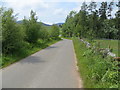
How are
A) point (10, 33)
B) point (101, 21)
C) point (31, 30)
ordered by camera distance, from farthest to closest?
point (101, 21)
point (31, 30)
point (10, 33)

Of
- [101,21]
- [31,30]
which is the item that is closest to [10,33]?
[31,30]

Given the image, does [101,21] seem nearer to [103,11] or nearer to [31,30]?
[103,11]

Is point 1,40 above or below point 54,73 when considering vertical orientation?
above

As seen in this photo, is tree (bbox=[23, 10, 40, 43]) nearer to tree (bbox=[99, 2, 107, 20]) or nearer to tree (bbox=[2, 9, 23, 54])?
tree (bbox=[2, 9, 23, 54])

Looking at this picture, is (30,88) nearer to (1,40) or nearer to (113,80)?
(113,80)

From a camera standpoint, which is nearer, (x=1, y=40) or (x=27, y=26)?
(x=1, y=40)

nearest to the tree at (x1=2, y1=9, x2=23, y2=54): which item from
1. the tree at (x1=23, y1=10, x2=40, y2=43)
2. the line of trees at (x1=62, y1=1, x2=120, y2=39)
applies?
the tree at (x1=23, y1=10, x2=40, y2=43)

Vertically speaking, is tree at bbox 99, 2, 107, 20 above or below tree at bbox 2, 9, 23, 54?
above

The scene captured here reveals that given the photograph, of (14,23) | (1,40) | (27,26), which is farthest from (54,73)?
(27,26)

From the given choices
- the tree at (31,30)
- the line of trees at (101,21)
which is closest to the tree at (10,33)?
the tree at (31,30)

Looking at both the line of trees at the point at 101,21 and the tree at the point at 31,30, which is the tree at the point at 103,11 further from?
the tree at the point at 31,30

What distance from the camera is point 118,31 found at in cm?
5456

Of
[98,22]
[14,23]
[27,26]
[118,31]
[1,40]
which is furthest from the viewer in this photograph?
[98,22]

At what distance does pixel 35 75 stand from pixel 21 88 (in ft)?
5.95
